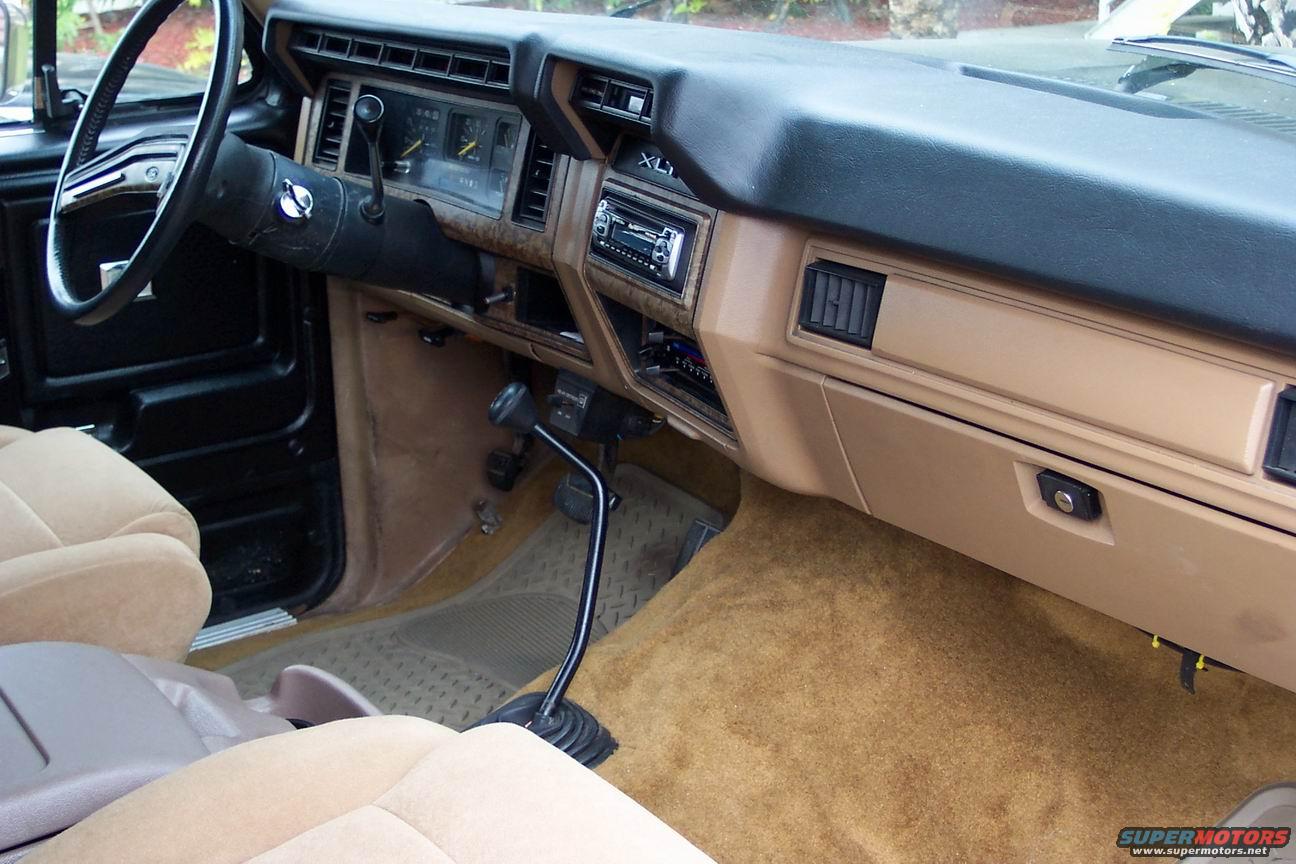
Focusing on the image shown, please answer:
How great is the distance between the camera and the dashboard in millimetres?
1206

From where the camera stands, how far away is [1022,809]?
183 centimetres

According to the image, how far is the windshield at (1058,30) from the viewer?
163 cm

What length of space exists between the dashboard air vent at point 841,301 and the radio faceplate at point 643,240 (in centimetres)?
18

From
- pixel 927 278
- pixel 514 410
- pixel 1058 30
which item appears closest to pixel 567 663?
pixel 514 410

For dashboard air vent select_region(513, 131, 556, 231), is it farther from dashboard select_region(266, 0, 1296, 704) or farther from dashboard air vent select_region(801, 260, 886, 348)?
dashboard air vent select_region(801, 260, 886, 348)

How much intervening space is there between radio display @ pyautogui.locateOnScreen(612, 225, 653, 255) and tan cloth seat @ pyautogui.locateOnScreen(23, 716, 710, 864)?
82cm

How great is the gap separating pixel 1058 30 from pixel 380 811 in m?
1.65

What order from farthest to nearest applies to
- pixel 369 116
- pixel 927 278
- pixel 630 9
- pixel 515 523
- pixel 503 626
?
1. pixel 515 523
2. pixel 503 626
3. pixel 630 9
4. pixel 369 116
5. pixel 927 278

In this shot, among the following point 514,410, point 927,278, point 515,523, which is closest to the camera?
point 927,278

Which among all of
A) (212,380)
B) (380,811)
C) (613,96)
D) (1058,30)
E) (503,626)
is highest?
(1058,30)

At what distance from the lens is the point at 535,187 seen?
199cm

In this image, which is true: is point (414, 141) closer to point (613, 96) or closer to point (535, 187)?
point (535, 187)

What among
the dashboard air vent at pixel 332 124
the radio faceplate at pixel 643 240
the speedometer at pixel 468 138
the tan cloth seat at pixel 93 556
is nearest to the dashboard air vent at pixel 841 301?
the radio faceplate at pixel 643 240

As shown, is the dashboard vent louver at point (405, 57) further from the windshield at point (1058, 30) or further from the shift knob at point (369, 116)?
the windshield at point (1058, 30)
